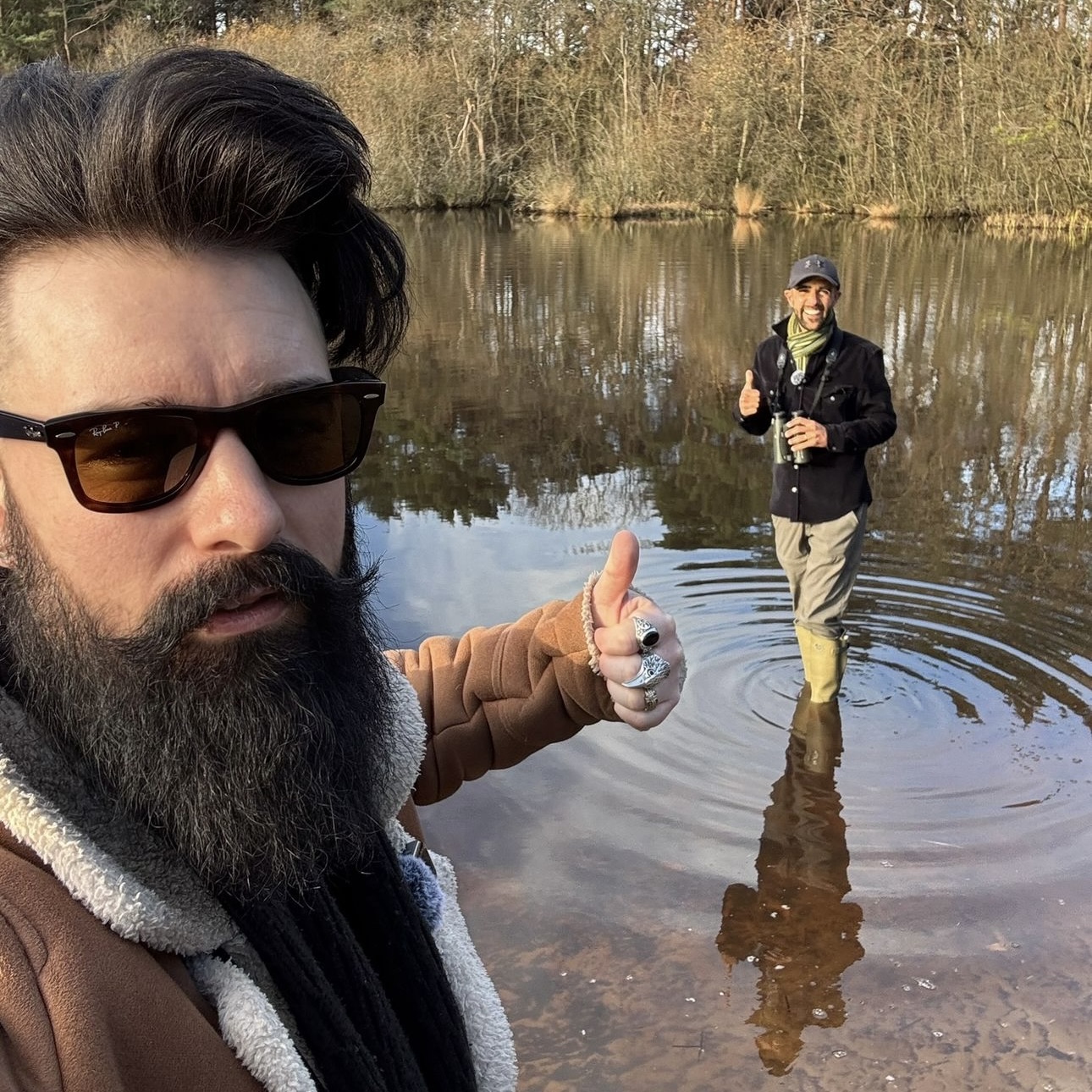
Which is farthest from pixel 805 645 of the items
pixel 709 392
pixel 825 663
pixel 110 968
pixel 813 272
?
pixel 709 392

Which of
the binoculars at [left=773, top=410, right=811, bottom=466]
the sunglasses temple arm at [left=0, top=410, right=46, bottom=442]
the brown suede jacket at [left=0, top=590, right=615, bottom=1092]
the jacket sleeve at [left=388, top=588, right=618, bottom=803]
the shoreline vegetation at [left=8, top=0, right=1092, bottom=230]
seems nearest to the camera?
the brown suede jacket at [left=0, top=590, right=615, bottom=1092]

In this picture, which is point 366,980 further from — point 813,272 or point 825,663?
point 813,272

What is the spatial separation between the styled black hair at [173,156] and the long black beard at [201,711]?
0.36 m

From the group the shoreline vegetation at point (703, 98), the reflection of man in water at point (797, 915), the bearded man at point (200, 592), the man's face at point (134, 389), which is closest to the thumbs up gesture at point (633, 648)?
the bearded man at point (200, 592)

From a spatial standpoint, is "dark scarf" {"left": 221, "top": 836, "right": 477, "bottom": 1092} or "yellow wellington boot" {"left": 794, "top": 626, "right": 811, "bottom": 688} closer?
"dark scarf" {"left": 221, "top": 836, "right": 477, "bottom": 1092}

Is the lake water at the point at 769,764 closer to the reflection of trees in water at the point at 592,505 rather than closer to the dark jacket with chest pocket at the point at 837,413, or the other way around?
the reflection of trees in water at the point at 592,505

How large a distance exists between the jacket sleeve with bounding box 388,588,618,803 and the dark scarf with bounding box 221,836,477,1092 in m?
0.42

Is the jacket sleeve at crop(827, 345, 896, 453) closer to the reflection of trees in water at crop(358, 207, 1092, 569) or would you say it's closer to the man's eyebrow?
the reflection of trees in water at crop(358, 207, 1092, 569)

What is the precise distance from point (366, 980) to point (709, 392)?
11858mm

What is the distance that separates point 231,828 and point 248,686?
0.16 meters

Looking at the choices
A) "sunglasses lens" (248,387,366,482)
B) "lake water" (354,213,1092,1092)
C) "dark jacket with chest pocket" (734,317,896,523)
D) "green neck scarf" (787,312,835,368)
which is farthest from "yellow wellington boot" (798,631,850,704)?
"sunglasses lens" (248,387,366,482)

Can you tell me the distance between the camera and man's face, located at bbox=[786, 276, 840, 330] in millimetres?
5410

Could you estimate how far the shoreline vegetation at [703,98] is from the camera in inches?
1105

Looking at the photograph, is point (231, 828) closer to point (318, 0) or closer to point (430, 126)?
point (430, 126)
